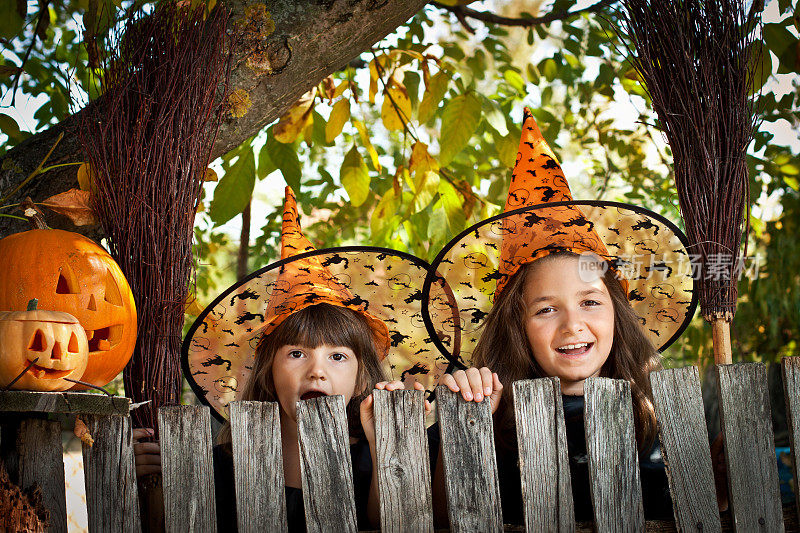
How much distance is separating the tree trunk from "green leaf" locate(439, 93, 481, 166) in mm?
830

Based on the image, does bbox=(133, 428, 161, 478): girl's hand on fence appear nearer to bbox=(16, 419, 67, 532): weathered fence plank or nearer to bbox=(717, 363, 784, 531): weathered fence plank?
bbox=(16, 419, 67, 532): weathered fence plank

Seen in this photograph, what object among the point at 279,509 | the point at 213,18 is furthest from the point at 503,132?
the point at 279,509

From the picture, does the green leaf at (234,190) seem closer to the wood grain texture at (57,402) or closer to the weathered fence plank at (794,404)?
the wood grain texture at (57,402)

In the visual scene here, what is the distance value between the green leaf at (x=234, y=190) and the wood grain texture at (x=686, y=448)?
229cm

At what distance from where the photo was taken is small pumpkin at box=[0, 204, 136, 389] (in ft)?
6.50

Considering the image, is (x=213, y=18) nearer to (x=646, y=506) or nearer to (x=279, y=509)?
(x=279, y=509)

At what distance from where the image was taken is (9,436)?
5.85 feet

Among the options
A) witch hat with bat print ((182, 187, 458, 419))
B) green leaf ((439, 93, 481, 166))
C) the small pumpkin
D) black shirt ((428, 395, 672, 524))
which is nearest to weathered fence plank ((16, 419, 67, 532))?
the small pumpkin

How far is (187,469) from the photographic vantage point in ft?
5.96

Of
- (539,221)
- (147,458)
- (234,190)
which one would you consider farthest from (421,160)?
(147,458)

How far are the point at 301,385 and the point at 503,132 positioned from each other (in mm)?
2161

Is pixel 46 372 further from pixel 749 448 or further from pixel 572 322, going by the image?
pixel 749 448

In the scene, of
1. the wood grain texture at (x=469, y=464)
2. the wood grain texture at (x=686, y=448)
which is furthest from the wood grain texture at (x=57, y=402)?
the wood grain texture at (x=686, y=448)

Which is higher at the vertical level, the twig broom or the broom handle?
the twig broom
